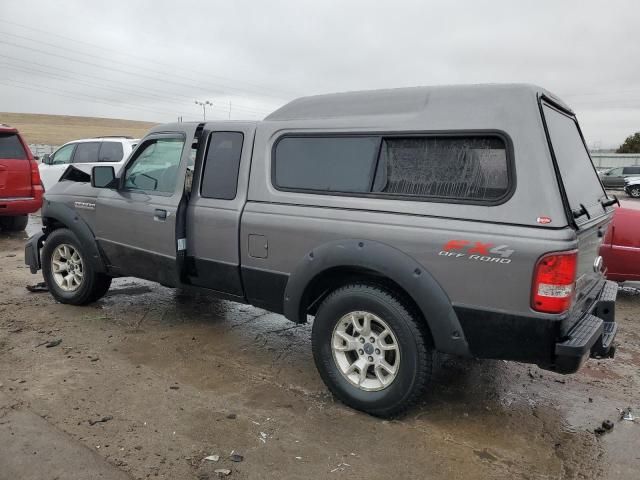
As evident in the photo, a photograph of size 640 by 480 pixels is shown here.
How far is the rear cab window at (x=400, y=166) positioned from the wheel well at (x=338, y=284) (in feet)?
1.68

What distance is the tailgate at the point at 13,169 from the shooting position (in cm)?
898

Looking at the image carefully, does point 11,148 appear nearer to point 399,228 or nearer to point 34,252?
point 34,252

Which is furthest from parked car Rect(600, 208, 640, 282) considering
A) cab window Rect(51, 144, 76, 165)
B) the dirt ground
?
cab window Rect(51, 144, 76, 165)

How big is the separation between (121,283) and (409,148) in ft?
14.8

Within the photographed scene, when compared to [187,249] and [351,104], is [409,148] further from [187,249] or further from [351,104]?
[187,249]

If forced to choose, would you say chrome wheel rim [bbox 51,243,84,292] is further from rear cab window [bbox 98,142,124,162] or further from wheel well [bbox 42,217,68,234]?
rear cab window [bbox 98,142,124,162]

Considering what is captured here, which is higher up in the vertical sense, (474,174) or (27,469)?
(474,174)

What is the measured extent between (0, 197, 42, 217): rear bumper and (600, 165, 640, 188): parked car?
28529 millimetres

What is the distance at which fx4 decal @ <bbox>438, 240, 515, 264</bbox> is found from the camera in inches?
111

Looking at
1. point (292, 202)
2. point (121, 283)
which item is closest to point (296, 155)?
point (292, 202)

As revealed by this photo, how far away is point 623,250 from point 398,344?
378 cm

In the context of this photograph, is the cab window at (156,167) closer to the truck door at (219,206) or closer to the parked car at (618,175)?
the truck door at (219,206)

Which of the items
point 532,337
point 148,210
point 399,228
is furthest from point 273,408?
point 148,210

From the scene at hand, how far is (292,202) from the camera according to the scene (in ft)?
12.3
